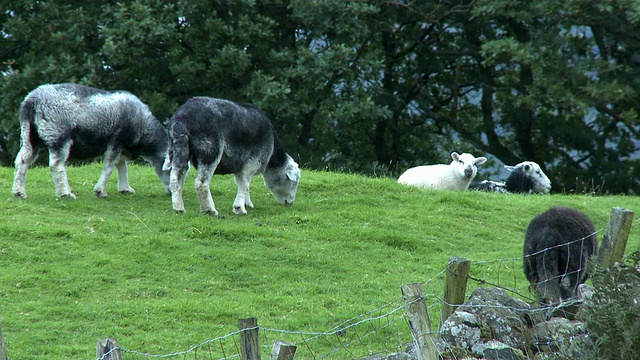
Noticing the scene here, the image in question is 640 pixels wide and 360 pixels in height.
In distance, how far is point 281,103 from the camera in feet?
71.8

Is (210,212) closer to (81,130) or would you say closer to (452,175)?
(81,130)

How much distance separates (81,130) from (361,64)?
1137 centimetres

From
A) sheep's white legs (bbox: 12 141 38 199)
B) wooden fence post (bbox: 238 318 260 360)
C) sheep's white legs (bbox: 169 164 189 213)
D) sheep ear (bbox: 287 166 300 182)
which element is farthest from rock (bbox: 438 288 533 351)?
sheep's white legs (bbox: 12 141 38 199)

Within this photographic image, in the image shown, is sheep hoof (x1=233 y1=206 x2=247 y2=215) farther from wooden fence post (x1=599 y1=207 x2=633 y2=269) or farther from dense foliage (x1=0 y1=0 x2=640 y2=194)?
wooden fence post (x1=599 y1=207 x2=633 y2=269)

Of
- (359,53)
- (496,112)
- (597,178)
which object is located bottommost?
(597,178)

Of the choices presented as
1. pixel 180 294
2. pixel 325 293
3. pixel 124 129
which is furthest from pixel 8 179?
pixel 325 293

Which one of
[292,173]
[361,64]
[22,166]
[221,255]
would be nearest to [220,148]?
[292,173]

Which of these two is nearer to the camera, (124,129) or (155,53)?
(124,129)

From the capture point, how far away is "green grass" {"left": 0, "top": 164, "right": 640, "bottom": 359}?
31.0 feet

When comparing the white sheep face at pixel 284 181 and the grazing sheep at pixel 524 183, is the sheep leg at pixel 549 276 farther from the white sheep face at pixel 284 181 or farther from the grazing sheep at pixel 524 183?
the grazing sheep at pixel 524 183

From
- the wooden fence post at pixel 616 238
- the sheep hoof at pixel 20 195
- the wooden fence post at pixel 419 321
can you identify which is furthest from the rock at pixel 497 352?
the sheep hoof at pixel 20 195

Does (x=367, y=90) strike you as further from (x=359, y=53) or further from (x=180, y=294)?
(x=180, y=294)

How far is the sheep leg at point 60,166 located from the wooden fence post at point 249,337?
372 inches

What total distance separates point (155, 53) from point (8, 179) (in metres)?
8.66
